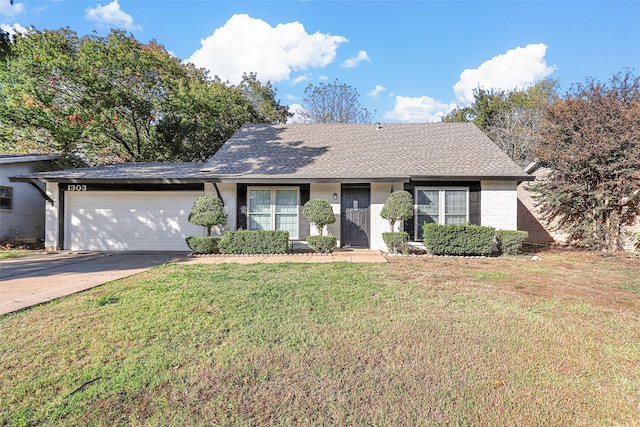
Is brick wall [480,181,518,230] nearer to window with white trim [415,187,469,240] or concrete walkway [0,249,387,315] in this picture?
window with white trim [415,187,469,240]

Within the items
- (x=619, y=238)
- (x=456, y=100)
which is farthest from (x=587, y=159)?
(x=456, y=100)

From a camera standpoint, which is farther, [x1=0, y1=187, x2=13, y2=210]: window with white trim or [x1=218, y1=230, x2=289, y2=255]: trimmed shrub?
[x1=0, y1=187, x2=13, y2=210]: window with white trim

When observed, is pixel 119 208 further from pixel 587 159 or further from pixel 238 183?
pixel 587 159

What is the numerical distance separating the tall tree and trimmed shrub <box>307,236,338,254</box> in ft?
35.4

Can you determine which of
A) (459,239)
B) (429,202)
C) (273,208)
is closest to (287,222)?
(273,208)

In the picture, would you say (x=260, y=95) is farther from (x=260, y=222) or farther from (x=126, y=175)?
(x=260, y=222)

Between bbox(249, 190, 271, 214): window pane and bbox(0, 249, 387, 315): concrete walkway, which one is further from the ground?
bbox(249, 190, 271, 214): window pane

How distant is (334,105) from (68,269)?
73.6ft

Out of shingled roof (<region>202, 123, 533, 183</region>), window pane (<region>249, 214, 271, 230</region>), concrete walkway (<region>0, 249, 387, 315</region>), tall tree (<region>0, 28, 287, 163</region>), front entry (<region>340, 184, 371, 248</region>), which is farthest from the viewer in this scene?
tall tree (<region>0, 28, 287, 163</region>)

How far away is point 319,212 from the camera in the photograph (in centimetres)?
991

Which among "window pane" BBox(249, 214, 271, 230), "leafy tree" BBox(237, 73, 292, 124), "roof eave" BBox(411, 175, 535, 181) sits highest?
"leafy tree" BBox(237, 73, 292, 124)

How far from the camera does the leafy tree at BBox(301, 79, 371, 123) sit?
85.7 feet

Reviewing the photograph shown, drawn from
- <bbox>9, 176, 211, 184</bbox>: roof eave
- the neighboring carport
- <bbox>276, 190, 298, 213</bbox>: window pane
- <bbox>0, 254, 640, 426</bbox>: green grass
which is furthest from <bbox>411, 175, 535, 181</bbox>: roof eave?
the neighboring carport

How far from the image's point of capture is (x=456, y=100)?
92.9ft
